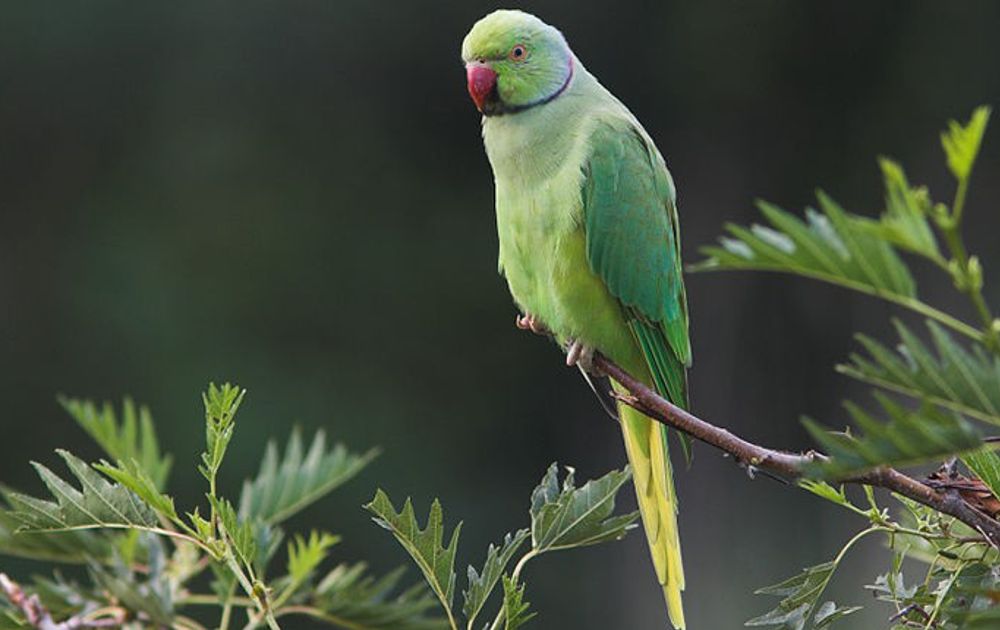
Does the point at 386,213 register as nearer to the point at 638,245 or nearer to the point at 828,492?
the point at 638,245

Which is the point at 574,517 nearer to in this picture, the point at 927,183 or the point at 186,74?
the point at 927,183

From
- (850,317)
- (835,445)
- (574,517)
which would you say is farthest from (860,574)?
(835,445)

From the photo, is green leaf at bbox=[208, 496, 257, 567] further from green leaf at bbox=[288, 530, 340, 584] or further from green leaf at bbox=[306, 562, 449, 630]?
green leaf at bbox=[306, 562, 449, 630]

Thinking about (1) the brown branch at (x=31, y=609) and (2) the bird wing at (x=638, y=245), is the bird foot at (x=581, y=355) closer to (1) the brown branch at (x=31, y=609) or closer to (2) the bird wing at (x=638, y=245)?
(2) the bird wing at (x=638, y=245)

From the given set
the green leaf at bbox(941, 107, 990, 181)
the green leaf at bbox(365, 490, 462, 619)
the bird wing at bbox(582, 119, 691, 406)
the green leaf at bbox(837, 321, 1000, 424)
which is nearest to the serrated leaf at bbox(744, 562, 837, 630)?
the green leaf at bbox(365, 490, 462, 619)

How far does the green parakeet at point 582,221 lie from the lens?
6.46ft

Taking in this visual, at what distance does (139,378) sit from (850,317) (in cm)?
335

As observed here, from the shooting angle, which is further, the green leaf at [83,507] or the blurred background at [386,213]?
the blurred background at [386,213]

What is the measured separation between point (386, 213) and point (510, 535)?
6391 millimetres

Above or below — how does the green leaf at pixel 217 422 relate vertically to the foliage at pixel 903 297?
below

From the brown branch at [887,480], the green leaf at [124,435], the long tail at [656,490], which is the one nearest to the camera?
the brown branch at [887,480]

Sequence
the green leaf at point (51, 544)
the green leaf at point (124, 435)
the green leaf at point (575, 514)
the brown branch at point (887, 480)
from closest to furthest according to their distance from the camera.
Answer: the brown branch at point (887, 480)
the green leaf at point (575, 514)
the green leaf at point (51, 544)
the green leaf at point (124, 435)

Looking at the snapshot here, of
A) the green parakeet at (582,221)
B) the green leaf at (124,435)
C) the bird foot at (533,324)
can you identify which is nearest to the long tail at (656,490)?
the green parakeet at (582,221)

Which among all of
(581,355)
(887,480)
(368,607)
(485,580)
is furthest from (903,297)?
(581,355)
